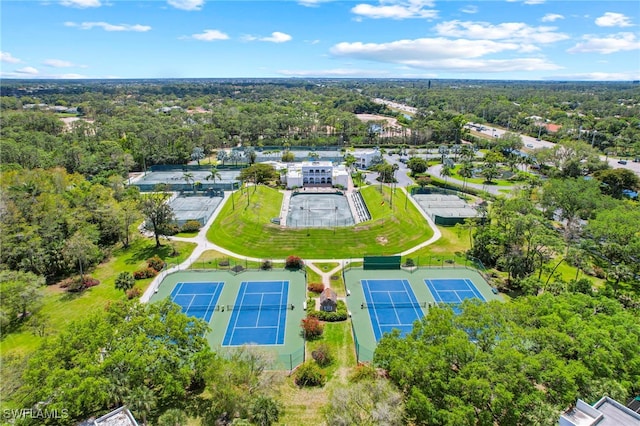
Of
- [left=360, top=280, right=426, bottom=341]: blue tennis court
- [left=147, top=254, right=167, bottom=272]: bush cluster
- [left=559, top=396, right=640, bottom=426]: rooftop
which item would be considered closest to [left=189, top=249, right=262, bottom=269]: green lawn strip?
[left=147, top=254, right=167, bottom=272]: bush cluster

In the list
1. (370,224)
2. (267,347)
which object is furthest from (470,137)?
(267,347)

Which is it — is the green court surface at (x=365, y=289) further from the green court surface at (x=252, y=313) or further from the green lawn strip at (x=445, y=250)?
the green court surface at (x=252, y=313)

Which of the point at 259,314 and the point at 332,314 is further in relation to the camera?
the point at 259,314

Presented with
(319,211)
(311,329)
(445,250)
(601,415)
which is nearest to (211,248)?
(319,211)

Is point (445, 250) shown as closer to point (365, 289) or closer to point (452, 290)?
point (452, 290)

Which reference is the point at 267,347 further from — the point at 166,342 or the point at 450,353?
the point at 450,353

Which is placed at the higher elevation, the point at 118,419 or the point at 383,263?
the point at 118,419
